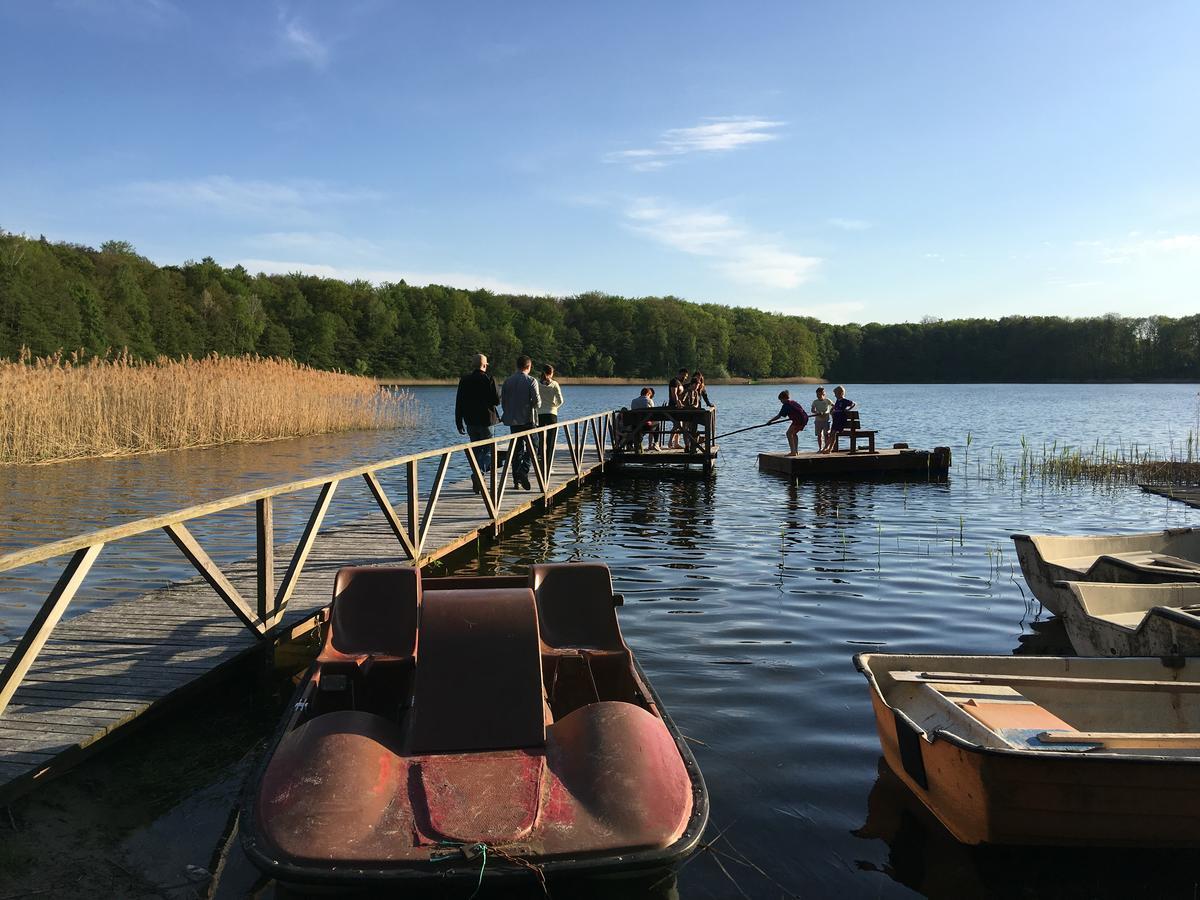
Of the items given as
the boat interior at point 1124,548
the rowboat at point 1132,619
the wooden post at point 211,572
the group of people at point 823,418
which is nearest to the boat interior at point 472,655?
the wooden post at point 211,572

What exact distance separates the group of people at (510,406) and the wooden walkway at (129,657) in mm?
3541

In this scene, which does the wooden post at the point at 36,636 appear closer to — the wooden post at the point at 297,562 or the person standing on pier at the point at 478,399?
the wooden post at the point at 297,562

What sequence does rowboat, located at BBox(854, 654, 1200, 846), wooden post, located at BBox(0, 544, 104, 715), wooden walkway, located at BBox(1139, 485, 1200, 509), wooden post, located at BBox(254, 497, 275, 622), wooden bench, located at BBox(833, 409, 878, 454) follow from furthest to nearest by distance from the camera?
wooden bench, located at BBox(833, 409, 878, 454), wooden walkway, located at BBox(1139, 485, 1200, 509), wooden post, located at BBox(254, 497, 275, 622), wooden post, located at BBox(0, 544, 104, 715), rowboat, located at BBox(854, 654, 1200, 846)

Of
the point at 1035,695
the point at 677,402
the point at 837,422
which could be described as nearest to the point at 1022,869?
the point at 1035,695

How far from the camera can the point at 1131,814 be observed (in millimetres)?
3686

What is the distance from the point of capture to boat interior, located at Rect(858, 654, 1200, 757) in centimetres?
439

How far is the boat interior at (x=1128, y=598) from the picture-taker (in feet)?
21.5

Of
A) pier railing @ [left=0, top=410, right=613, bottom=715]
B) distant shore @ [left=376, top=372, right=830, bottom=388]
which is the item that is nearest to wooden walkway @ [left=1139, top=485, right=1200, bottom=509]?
pier railing @ [left=0, top=410, right=613, bottom=715]

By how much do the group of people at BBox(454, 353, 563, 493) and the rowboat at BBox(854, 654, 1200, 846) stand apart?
284 inches

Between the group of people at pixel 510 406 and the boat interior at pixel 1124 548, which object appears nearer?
the boat interior at pixel 1124 548

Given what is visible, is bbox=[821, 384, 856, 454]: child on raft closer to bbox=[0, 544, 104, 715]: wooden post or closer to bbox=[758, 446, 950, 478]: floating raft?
bbox=[758, 446, 950, 478]: floating raft

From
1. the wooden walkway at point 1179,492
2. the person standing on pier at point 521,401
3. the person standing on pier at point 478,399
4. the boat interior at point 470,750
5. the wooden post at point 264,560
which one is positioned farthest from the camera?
the wooden walkway at point 1179,492

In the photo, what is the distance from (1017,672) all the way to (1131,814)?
131 centimetres

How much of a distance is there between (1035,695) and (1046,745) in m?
0.79
